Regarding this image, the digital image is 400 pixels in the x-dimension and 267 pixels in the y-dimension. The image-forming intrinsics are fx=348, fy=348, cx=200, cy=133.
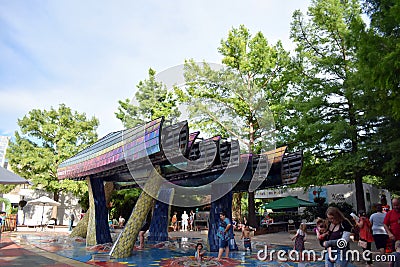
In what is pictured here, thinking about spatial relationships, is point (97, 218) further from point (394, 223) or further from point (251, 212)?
point (251, 212)

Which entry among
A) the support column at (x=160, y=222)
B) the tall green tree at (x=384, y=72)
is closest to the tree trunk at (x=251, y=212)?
the tall green tree at (x=384, y=72)

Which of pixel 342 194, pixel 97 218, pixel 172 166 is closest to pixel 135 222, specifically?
pixel 172 166

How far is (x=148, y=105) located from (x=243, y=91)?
31.7 feet

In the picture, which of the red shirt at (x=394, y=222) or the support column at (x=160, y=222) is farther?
the support column at (x=160, y=222)

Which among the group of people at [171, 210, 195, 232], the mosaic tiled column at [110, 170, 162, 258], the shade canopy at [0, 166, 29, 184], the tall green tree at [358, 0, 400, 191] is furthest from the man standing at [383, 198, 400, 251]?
the group of people at [171, 210, 195, 232]

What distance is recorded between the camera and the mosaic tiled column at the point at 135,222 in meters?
10.6

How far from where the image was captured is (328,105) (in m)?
19.3

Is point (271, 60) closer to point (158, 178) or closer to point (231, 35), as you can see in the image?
point (231, 35)

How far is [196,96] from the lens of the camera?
80.3 ft

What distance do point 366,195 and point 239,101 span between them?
11.9 m

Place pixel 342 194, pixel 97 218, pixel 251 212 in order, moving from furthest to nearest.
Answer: pixel 342 194 → pixel 251 212 → pixel 97 218

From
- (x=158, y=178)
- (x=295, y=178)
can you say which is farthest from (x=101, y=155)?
(x=295, y=178)

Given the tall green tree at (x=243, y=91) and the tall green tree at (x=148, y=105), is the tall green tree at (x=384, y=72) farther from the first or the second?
the tall green tree at (x=148, y=105)

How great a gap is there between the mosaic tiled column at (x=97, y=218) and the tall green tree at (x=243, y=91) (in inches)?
423
